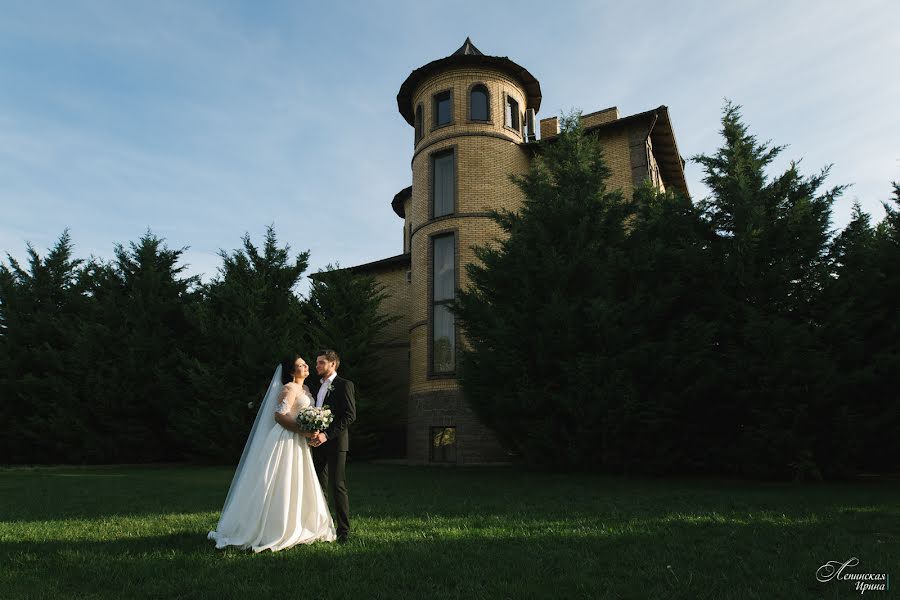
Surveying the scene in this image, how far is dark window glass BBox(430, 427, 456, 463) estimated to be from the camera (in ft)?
71.1

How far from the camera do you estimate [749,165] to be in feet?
51.5

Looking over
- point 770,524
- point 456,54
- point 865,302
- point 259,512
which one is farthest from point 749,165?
point 259,512

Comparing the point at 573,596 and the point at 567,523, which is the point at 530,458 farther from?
the point at 573,596

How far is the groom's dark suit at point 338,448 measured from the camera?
264 inches

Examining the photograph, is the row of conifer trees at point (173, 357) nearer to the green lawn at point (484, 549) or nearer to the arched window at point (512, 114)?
the arched window at point (512, 114)

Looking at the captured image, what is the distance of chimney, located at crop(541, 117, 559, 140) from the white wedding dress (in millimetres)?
21667

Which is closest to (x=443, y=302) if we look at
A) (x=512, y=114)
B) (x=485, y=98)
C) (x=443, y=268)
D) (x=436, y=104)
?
(x=443, y=268)

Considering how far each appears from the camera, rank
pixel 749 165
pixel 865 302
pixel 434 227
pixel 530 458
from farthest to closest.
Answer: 1. pixel 434 227
2. pixel 749 165
3. pixel 530 458
4. pixel 865 302

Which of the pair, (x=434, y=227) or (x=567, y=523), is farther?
(x=434, y=227)

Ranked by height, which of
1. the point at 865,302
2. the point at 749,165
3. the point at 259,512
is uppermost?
the point at 749,165

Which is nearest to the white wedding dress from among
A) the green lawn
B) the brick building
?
the green lawn

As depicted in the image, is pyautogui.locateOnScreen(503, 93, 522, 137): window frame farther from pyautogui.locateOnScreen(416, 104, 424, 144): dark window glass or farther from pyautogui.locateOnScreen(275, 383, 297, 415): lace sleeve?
pyautogui.locateOnScreen(275, 383, 297, 415): lace sleeve

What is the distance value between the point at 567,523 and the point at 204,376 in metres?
17.5

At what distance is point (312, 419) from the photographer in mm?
6543
